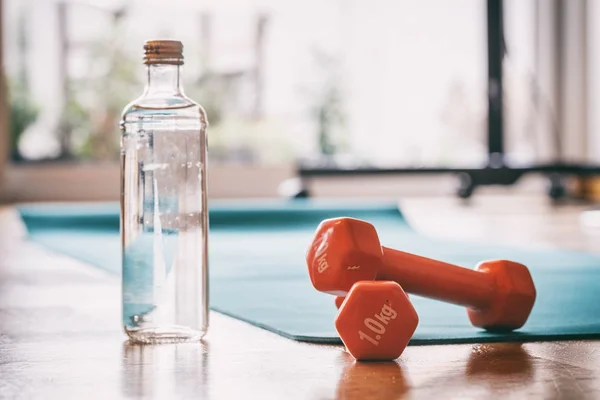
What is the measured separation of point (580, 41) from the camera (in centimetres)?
634

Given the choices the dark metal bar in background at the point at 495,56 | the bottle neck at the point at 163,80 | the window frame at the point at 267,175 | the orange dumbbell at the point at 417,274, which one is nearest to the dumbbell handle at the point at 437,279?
the orange dumbbell at the point at 417,274

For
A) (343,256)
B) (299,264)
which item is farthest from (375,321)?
(299,264)

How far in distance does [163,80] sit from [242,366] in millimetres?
365

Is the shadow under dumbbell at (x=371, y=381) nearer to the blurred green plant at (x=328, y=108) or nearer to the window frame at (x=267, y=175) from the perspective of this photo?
the window frame at (x=267, y=175)

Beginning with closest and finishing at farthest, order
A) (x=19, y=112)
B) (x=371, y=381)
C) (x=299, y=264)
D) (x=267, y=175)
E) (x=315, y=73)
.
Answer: (x=371, y=381), (x=299, y=264), (x=19, y=112), (x=267, y=175), (x=315, y=73)

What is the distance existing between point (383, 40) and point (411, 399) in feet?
19.0

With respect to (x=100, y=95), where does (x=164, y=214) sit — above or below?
below

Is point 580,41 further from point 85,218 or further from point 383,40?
point 85,218

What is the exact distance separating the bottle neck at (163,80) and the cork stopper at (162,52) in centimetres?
1

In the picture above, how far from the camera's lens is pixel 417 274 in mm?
1120

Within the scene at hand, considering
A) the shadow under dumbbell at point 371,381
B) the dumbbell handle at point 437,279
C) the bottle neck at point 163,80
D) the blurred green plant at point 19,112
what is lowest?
the shadow under dumbbell at point 371,381

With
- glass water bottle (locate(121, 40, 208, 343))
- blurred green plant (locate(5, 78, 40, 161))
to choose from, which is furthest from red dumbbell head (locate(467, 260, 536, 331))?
blurred green plant (locate(5, 78, 40, 161))

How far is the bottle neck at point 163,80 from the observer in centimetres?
113

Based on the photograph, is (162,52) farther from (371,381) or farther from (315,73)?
(315,73)
